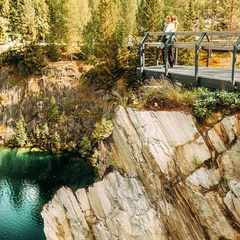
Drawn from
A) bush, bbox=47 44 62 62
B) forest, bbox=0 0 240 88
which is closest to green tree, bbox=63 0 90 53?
forest, bbox=0 0 240 88

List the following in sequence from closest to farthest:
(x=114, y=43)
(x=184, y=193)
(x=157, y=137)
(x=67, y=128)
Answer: (x=184, y=193)
(x=157, y=137)
(x=114, y=43)
(x=67, y=128)

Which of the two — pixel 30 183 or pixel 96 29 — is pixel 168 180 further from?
pixel 96 29

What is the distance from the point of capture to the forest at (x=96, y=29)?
43031mm

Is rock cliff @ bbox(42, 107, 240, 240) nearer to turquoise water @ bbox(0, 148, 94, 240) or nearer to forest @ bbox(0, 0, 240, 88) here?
turquoise water @ bbox(0, 148, 94, 240)

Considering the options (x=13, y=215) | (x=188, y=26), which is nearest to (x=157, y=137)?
(x=13, y=215)

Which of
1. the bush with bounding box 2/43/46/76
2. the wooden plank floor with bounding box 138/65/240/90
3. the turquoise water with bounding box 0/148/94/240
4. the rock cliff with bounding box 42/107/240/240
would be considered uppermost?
the wooden plank floor with bounding box 138/65/240/90

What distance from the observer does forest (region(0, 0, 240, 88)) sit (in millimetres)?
43031

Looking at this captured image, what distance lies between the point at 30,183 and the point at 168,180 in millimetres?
30951

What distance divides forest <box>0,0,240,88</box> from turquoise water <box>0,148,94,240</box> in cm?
1247

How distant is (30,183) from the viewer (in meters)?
39.2

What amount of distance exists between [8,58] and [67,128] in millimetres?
16705

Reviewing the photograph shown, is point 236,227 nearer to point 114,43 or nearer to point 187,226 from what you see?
point 187,226

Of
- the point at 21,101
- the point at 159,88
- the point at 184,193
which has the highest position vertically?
the point at 159,88

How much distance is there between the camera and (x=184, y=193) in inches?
421
